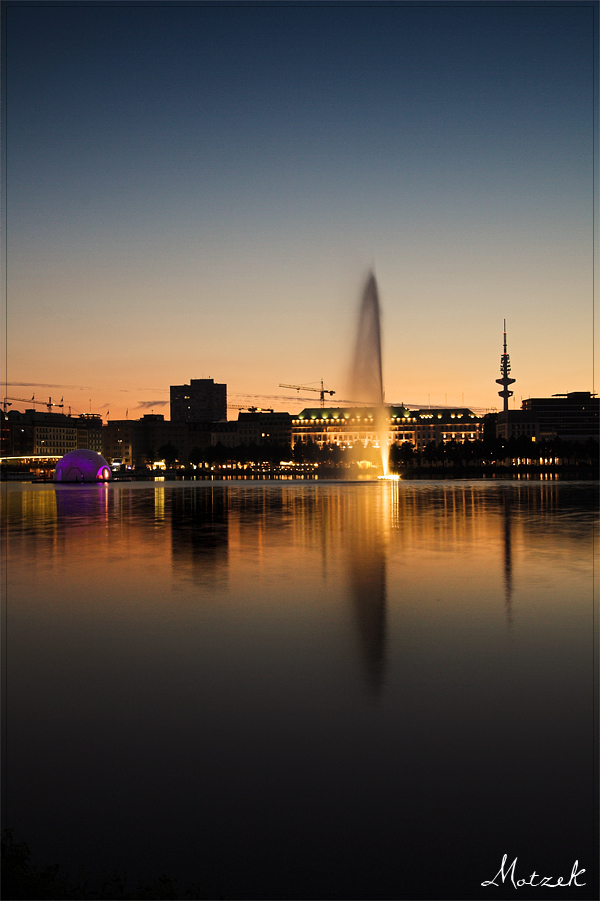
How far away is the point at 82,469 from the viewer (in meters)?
96.6

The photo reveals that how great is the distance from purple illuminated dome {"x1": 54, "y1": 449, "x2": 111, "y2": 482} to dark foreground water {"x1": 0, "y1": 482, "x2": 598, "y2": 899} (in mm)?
A: 80859

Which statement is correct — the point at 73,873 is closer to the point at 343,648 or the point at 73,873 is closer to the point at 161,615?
the point at 343,648

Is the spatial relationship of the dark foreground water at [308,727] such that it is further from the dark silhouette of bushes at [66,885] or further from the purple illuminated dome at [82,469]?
the purple illuminated dome at [82,469]

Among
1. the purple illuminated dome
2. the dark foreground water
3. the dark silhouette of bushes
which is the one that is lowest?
the dark foreground water

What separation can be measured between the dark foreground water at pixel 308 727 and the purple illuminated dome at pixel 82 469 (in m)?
80.9

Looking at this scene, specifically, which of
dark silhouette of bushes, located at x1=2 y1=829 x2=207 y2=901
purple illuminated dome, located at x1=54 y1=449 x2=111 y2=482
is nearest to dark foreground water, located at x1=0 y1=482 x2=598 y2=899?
dark silhouette of bushes, located at x1=2 y1=829 x2=207 y2=901

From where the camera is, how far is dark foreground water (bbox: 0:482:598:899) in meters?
5.89

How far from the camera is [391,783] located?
6.91m

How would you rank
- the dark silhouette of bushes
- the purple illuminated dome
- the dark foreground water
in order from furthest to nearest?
the purple illuminated dome < the dark foreground water < the dark silhouette of bushes

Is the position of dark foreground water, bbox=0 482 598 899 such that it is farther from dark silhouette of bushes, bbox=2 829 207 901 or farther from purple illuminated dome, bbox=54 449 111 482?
purple illuminated dome, bbox=54 449 111 482

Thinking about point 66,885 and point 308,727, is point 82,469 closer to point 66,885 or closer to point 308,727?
point 308,727

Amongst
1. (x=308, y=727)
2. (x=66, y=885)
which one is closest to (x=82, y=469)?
(x=308, y=727)

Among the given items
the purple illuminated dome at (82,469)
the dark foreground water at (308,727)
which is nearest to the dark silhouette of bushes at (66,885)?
the dark foreground water at (308,727)

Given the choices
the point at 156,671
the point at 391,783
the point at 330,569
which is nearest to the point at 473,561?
the point at 330,569
